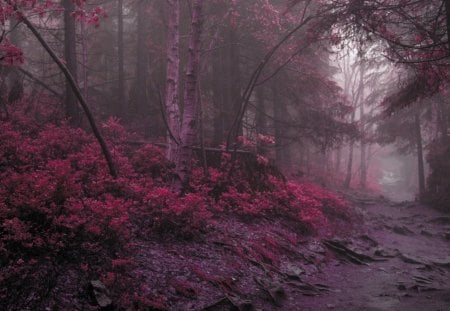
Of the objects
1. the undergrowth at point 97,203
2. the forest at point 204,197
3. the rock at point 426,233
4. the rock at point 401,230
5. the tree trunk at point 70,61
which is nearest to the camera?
the undergrowth at point 97,203

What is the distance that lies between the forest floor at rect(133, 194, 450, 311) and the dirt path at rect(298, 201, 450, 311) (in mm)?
19

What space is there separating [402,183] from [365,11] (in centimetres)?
A: 4618

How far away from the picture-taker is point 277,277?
7988mm

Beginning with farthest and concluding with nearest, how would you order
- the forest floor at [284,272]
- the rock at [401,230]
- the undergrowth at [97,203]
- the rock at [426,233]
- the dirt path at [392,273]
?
the rock at [401,230], the rock at [426,233], the dirt path at [392,273], the forest floor at [284,272], the undergrowth at [97,203]

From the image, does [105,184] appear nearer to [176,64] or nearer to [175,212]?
[175,212]

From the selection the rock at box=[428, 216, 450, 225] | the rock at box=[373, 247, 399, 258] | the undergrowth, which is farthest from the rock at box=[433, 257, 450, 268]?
the rock at box=[428, 216, 450, 225]

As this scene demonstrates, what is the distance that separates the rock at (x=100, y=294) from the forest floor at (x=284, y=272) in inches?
23.9

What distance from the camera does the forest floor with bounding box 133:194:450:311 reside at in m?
6.21

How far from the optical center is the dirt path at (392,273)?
732cm

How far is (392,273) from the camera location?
9.65 metres

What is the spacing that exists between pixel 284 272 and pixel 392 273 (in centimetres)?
319

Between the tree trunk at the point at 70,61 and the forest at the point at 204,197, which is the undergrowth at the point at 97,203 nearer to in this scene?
the forest at the point at 204,197

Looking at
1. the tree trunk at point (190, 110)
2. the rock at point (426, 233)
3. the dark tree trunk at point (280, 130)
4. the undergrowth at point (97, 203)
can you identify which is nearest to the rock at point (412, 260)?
the undergrowth at point (97, 203)

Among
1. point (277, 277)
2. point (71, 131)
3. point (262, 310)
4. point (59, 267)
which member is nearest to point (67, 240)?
point (59, 267)
